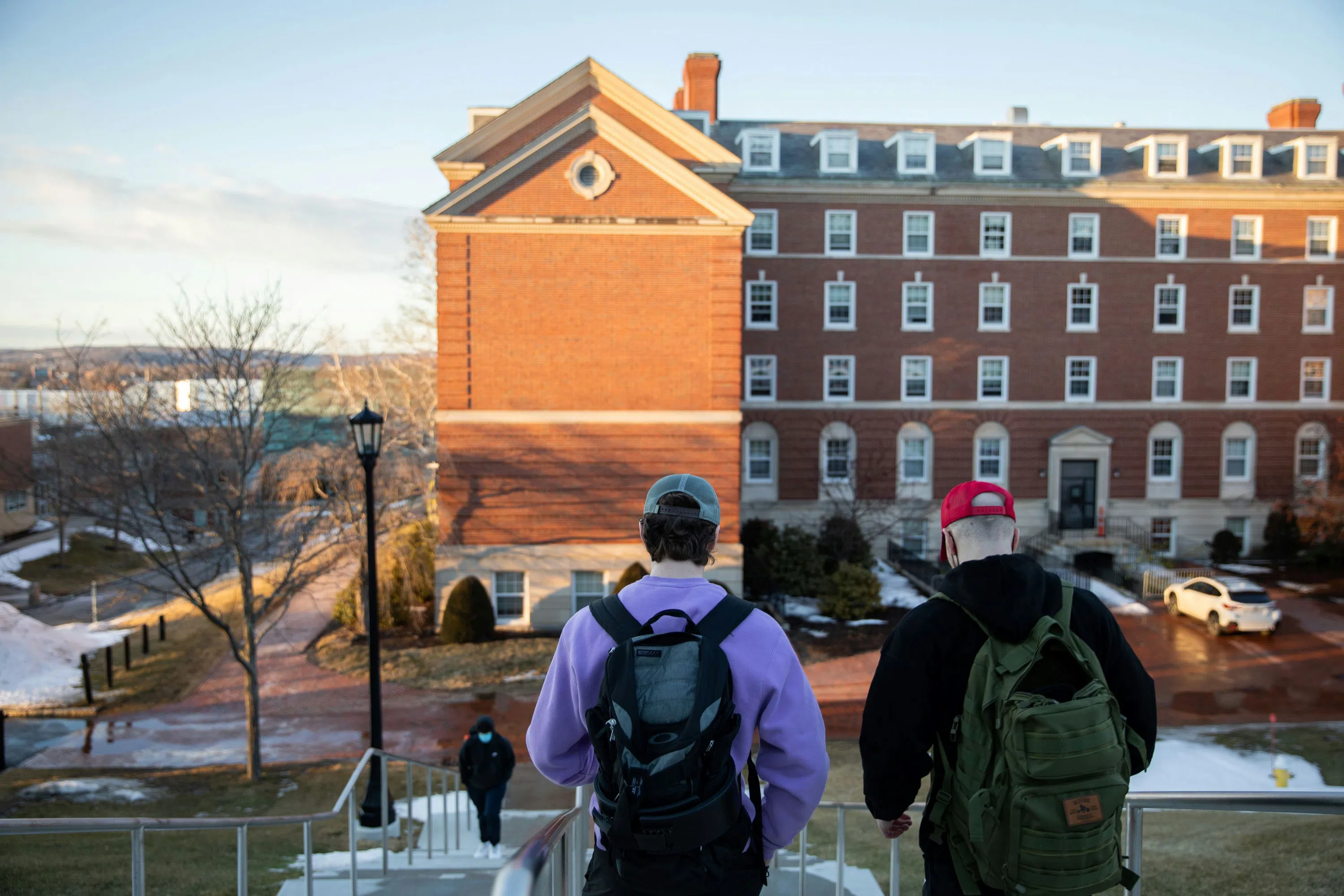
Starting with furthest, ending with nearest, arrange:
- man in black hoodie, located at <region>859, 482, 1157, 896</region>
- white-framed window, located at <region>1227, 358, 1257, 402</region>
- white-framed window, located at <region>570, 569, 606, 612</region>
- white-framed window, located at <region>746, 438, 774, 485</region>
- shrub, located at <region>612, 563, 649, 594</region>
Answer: white-framed window, located at <region>1227, 358, 1257, 402</region> < white-framed window, located at <region>746, 438, 774, 485</region> < white-framed window, located at <region>570, 569, 606, 612</region> < shrub, located at <region>612, 563, 649, 594</region> < man in black hoodie, located at <region>859, 482, 1157, 896</region>

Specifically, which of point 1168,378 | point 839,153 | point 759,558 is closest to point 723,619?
point 759,558

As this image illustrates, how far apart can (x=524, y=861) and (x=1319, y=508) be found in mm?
32346

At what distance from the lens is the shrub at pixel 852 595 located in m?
21.8

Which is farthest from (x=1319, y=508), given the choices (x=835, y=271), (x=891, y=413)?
(x=835, y=271)

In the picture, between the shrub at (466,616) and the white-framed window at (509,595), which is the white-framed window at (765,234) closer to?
the white-framed window at (509,595)

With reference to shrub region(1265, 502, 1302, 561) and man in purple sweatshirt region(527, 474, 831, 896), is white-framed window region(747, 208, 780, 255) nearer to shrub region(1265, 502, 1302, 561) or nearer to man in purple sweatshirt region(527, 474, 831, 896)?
shrub region(1265, 502, 1302, 561)

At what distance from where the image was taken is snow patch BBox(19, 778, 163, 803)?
11.8m

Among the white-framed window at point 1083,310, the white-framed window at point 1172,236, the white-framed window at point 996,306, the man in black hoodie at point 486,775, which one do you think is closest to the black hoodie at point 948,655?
the man in black hoodie at point 486,775

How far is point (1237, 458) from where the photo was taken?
98.5 ft

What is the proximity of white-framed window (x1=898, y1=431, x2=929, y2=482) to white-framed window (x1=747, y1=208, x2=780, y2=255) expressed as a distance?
805 centimetres

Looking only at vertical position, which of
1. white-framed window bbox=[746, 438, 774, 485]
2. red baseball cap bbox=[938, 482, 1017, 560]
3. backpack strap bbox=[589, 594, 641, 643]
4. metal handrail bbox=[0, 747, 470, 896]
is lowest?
metal handrail bbox=[0, 747, 470, 896]

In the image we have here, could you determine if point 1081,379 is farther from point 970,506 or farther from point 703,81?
point 970,506

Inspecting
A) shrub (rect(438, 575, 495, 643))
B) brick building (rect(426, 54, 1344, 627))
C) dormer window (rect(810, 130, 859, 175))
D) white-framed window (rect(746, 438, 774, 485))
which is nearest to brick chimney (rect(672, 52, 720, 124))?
brick building (rect(426, 54, 1344, 627))

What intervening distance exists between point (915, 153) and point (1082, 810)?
1178 inches
